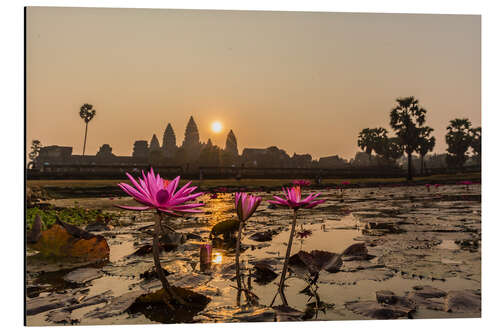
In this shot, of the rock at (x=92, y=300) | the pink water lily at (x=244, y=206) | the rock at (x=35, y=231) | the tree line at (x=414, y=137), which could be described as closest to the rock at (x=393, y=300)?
the pink water lily at (x=244, y=206)

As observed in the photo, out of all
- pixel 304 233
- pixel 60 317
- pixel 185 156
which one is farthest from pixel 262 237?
pixel 60 317

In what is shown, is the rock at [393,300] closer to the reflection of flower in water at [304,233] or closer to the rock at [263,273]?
the rock at [263,273]

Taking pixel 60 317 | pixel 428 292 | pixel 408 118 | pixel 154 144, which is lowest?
pixel 60 317

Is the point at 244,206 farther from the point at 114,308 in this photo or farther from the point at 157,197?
A: the point at 114,308

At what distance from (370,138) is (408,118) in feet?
1.33

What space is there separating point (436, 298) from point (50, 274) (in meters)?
2.53


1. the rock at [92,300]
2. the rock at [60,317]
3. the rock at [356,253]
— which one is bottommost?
the rock at [60,317]

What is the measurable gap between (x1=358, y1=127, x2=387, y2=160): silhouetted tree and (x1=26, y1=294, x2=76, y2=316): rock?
2869 mm

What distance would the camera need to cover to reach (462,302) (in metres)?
2.17

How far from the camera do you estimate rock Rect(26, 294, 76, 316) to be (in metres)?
2.06

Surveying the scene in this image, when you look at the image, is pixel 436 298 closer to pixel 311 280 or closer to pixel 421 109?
pixel 311 280

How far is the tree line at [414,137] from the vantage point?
3.50 m

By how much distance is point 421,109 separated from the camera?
3547 mm

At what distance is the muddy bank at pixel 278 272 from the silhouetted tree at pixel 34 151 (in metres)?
0.60
